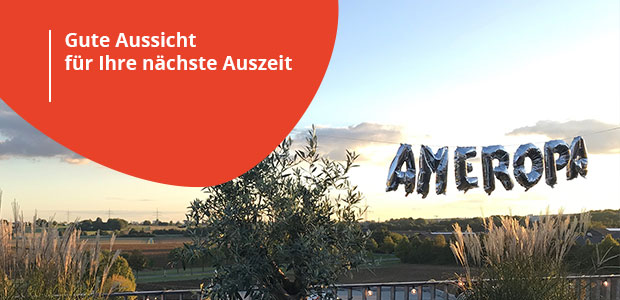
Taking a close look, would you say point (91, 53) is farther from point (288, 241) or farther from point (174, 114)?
point (288, 241)

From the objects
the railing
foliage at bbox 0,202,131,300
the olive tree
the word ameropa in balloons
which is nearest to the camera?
the olive tree

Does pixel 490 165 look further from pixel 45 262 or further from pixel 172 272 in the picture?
pixel 172 272

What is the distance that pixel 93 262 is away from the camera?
459 centimetres

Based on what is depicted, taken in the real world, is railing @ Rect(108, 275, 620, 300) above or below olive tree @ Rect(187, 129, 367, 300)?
below

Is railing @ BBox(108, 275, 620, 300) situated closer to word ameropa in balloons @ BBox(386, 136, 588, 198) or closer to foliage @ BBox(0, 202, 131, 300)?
foliage @ BBox(0, 202, 131, 300)

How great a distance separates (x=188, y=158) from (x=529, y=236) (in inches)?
154

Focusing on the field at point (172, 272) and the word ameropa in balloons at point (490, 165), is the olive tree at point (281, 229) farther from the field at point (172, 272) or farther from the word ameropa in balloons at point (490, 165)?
the field at point (172, 272)

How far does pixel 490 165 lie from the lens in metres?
10.4

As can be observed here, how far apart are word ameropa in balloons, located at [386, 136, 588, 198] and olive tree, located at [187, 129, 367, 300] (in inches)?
243

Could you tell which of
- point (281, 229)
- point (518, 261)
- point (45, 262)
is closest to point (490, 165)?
point (518, 261)

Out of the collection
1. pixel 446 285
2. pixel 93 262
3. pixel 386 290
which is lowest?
pixel 386 290

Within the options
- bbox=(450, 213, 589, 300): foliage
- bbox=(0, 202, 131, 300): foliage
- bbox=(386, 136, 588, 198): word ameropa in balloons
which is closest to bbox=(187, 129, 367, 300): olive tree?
bbox=(0, 202, 131, 300): foliage

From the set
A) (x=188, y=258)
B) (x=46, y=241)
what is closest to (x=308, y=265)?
(x=188, y=258)

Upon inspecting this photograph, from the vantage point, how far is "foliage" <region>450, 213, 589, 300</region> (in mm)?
5008
